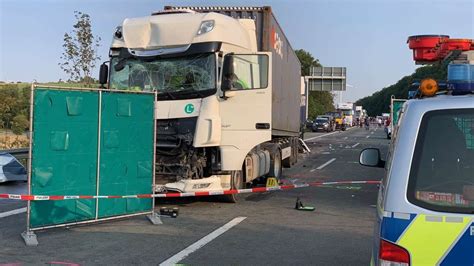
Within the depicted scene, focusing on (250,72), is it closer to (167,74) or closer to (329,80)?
(167,74)

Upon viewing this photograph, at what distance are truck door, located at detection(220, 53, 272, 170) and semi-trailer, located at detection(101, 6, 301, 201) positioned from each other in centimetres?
2

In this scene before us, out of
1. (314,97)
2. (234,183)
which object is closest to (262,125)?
(234,183)

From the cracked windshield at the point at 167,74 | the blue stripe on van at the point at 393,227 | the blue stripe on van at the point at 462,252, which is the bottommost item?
the blue stripe on van at the point at 462,252

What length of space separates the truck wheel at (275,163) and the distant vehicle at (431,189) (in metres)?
10.6

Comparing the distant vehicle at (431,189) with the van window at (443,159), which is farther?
the van window at (443,159)

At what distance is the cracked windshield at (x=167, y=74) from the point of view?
1006 cm

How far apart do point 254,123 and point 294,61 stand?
8.49 m

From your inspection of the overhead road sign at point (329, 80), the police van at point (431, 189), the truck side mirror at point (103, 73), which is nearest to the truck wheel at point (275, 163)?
the truck side mirror at point (103, 73)

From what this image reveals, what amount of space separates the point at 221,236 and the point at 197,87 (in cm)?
331

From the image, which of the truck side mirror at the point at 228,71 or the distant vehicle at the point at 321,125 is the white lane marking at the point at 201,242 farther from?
the distant vehicle at the point at 321,125

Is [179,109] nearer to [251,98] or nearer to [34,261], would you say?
[251,98]

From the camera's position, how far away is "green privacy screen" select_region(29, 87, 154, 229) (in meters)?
7.45

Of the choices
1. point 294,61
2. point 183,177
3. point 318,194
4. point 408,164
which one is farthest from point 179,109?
point 294,61

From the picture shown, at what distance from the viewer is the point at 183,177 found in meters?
9.87
